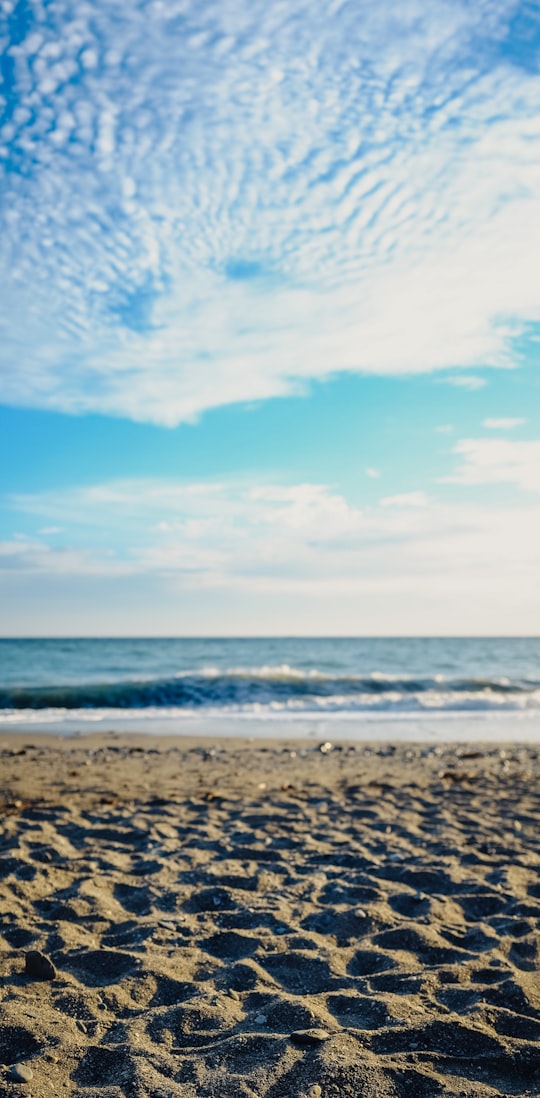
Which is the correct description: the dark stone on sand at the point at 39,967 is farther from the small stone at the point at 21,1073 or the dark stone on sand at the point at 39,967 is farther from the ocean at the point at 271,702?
the ocean at the point at 271,702

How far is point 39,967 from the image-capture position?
3.21 metres

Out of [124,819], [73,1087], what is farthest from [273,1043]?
[124,819]

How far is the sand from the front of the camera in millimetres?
2523

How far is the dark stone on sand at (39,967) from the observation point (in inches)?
125

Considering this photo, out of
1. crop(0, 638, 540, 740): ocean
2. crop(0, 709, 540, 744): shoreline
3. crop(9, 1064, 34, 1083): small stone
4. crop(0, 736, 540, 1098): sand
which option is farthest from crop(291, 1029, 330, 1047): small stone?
crop(0, 638, 540, 740): ocean

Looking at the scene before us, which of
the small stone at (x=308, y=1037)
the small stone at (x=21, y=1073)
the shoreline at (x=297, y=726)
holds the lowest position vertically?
the shoreline at (x=297, y=726)

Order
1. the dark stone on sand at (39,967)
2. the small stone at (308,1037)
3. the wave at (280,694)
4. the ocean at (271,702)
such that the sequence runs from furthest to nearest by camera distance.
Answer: the wave at (280,694), the ocean at (271,702), the dark stone on sand at (39,967), the small stone at (308,1037)

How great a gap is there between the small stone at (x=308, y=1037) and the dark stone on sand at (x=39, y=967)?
3.87ft

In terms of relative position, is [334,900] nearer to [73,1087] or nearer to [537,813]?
[73,1087]

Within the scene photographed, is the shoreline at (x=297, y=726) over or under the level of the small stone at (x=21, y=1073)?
under

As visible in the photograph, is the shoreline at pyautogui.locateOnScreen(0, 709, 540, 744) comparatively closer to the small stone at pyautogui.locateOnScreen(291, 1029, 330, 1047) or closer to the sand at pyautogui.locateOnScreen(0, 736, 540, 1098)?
the sand at pyautogui.locateOnScreen(0, 736, 540, 1098)

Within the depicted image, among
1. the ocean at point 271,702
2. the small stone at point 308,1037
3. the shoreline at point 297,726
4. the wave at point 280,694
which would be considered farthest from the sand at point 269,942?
the wave at point 280,694

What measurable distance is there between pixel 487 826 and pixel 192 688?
53.8 ft

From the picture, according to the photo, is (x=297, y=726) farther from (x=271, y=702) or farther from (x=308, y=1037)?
(x=308, y=1037)
